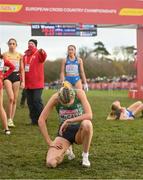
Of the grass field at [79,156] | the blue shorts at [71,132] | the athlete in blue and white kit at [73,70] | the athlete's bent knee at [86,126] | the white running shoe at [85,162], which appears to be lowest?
the grass field at [79,156]

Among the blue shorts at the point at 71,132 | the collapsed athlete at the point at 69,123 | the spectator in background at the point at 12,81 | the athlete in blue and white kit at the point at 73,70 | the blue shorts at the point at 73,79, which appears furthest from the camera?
the blue shorts at the point at 73,79

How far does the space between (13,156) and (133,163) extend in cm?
162

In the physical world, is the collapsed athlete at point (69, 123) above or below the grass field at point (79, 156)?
above

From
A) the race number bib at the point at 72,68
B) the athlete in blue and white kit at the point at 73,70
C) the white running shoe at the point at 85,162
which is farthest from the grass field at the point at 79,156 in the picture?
the race number bib at the point at 72,68

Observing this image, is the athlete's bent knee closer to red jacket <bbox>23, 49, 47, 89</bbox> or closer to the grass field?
the grass field

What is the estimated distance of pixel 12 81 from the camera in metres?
9.58

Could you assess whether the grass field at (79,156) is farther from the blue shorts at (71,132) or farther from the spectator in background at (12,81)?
the spectator in background at (12,81)

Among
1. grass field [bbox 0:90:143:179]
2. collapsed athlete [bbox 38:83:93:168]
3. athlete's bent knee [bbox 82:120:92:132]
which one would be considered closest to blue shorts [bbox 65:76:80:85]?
grass field [bbox 0:90:143:179]

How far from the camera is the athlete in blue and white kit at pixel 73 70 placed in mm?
11078

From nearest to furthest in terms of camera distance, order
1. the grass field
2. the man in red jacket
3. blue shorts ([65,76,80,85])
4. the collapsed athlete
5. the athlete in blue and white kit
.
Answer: the grass field, the collapsed athlete, the man in red jacket, the athlete in blue and white kit, blue shorts ([65,76,80,85])

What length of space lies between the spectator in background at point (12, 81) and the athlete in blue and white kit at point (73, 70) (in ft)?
5.34

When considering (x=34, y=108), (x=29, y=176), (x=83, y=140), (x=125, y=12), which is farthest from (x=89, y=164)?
(x=125, y=12)

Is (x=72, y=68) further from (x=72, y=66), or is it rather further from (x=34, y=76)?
(x=34, y=76)

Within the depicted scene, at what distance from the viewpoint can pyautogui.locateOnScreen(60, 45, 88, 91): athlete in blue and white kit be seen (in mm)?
11078
